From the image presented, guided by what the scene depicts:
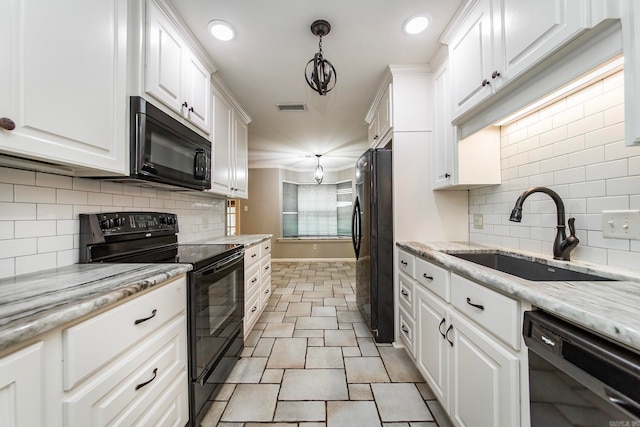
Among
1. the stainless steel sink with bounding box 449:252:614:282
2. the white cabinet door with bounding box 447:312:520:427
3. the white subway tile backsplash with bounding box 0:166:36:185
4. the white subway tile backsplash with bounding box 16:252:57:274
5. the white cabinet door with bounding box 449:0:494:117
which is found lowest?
the white cabinet door with bounding box 447:312:520:427

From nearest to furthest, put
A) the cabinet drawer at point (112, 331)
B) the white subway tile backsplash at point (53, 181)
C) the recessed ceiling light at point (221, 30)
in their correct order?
the cabinet drawer at point (112, 331)
the white subway tile backsplash at point (53, 181)
the recessed ceiling light at point (221, 30)

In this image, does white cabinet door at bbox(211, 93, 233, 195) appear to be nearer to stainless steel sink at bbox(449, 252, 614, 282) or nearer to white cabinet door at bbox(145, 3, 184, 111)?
white cabinet door at bbox(145, 3, 184, 111)

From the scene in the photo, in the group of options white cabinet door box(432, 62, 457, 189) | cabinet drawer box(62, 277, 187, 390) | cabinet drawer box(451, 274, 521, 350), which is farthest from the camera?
white cabinet door box(432, 62, 457, 189)

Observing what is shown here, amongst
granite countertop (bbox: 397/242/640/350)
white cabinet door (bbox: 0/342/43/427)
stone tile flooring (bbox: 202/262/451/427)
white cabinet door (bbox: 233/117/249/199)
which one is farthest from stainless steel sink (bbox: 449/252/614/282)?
white cabinet door (bbox: 233/117/249/199)

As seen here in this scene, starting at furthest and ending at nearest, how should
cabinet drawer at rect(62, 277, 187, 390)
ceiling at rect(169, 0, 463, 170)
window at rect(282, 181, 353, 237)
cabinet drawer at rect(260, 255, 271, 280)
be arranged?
1. window at rect(282, 181, 353, 237)
2. cabinet drawer at rect(260, 255, 271, 280)
3. ceiling at rect(169, 0, 463, 170)
4. cabinet drawer at rect(62, 277, 187, 390)

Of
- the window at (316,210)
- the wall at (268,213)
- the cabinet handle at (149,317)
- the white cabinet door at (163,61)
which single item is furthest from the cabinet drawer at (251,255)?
the window at (316,210)

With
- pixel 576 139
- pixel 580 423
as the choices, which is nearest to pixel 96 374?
pixel 580 423

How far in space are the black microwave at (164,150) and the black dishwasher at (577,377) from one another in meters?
1.76

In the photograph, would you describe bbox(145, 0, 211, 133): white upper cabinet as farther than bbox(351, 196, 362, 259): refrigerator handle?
No

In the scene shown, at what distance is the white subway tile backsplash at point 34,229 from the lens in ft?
3.18

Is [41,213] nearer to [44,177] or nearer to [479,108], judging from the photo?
[44,177]

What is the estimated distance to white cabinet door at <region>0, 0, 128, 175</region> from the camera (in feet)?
2.45

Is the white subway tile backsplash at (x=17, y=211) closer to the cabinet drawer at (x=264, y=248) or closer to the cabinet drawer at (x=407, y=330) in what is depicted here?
the cabinet drawer at (x=264, y=248)

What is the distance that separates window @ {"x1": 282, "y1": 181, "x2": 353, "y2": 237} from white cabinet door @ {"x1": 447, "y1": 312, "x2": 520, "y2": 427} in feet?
16.0
